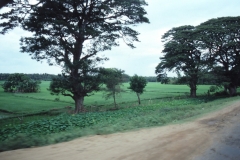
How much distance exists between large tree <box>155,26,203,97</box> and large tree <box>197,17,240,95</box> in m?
2.29

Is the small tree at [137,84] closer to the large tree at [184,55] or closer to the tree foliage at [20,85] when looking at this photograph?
the large tree at [184,55]

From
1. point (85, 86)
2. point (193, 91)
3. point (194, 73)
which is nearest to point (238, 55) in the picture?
point (194, 73)

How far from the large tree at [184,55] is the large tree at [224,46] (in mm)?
2286

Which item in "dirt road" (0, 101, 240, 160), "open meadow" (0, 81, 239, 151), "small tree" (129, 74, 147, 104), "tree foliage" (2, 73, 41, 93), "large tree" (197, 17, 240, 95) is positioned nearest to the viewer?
"dirt road" (0, 101, 240, 160)

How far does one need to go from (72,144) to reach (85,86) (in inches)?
613

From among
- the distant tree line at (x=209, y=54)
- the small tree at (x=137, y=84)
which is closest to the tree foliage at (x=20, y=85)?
the small tree at (x=137, y=84)

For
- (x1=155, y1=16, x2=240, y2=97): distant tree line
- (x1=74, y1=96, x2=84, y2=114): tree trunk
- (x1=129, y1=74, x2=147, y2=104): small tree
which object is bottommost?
(x1=74, y1=96, x2=84, y2=114): tree trunk

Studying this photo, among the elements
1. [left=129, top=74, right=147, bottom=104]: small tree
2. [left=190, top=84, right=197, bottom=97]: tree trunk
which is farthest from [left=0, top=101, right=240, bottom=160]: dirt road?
[left=190, top=84, right=197, bottom=97]: tree trunk

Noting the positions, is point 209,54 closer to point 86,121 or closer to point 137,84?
point 137,84

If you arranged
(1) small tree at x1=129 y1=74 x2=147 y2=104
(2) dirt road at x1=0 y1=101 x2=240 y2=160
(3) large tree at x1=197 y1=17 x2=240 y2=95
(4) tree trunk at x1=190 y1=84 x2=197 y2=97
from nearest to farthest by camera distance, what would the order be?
(2) dirt road at x1=0 y1=101 x2=240 y2=160 < (3) large tree at x1=197 y1=17 x2=240 y2=95 < (1) small tree at x1=129 y1=74 x2=147 y2=104 < (4) tree trunk at x1=190 y1=84 x2=197 y2=97

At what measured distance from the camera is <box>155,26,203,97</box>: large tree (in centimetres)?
3647

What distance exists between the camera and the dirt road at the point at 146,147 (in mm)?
5316

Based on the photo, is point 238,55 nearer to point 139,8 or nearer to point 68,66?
point 139,8

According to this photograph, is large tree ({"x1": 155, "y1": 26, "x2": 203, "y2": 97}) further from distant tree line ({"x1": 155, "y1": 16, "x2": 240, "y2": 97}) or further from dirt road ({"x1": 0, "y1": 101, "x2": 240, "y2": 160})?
dirt road ({"x1": 0, "y1": 101, "x2": 240, "y2": 160})
